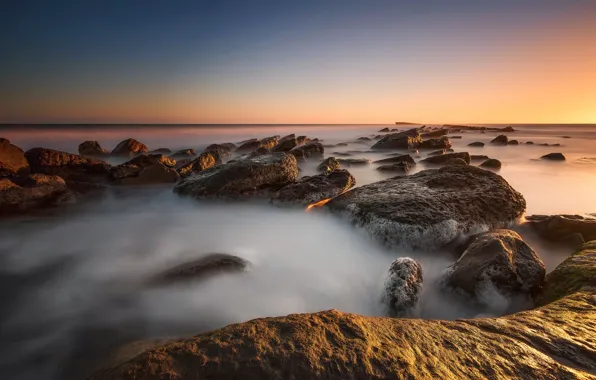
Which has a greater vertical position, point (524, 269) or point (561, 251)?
point (524, 269)

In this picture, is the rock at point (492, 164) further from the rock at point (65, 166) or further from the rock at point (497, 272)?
the rock at point (65, 166)

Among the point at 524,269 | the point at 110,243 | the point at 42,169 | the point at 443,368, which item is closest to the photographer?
the point at 443,368

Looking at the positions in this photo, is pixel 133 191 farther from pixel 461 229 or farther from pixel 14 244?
pixel 461 229

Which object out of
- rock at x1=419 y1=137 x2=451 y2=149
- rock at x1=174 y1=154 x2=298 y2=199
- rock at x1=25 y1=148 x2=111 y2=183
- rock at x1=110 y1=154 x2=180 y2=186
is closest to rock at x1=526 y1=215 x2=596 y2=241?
rock at x1=174 y1=154 x2=298 y2=199

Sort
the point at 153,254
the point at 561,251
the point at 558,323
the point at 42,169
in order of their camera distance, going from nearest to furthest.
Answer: the point at 558,323
the point at 561,251
the point at 153,254
the point at 42,169

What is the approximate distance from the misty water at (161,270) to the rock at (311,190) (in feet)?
0.77

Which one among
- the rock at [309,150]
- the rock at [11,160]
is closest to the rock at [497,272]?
the rock at [11,160]

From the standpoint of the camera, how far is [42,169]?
24.6 ft

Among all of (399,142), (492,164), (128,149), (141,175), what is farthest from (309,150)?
(128,149)

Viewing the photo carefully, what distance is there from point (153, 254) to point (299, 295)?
7.19ft

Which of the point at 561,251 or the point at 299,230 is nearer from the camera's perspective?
the point at 561,251

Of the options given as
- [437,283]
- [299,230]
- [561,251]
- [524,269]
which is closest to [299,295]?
[437,283]

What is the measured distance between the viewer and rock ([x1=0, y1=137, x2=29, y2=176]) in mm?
6895

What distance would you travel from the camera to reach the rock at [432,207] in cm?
377
